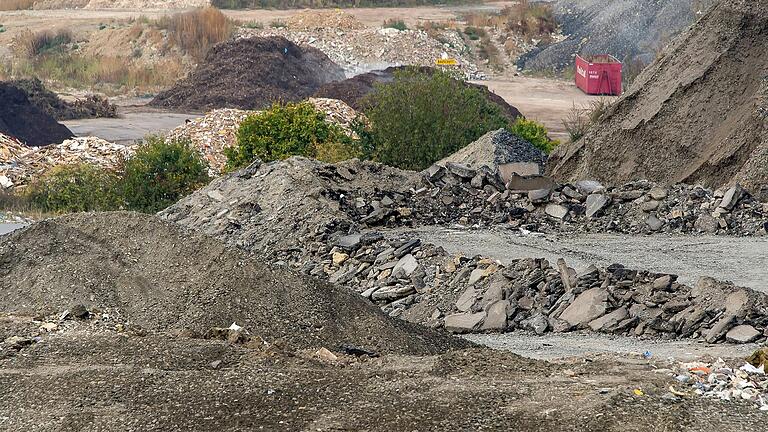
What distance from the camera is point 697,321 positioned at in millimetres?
15633

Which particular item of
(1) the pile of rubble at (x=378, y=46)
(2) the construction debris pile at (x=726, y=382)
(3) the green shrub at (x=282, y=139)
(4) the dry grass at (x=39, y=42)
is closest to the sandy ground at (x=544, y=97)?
(1) the pile of rubble at (x=378, y=46)

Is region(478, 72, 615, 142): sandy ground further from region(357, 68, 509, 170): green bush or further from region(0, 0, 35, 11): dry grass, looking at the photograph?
region(0, 0, 35, 11): dry grass

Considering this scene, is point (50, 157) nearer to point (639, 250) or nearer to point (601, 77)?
point (601, 77)

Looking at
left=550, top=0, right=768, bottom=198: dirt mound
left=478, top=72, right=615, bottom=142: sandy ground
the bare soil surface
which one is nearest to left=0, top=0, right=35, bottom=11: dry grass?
left=478, top=72, right=615, bottom=142: sandy ground

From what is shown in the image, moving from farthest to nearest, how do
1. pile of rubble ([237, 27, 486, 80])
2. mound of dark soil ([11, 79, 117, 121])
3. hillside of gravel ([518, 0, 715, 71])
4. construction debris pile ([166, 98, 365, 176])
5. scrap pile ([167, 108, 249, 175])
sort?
pile of rubble ([237, 27, 486, 80])
hillside of gravel ([518, 0, 715, 71])
mound of dark soil ([11, 79, 117, 121])
construction debris pile ([166, 98, 365, 176])
scrap pile ([167, 108, 249, 175])

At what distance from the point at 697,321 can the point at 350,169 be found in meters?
11.0

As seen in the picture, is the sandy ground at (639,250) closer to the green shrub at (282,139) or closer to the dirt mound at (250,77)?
the green shrub at (282,139)

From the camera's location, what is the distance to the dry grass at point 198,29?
218 feet

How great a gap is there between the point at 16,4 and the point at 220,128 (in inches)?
1938

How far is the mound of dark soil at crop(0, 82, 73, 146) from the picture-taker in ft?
150

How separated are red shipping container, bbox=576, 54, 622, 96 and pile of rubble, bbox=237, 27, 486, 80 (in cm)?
848

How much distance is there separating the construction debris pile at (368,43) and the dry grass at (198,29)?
4.36 feet

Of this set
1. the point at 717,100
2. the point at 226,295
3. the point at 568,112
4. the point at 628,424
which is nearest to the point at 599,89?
the point at 568,112

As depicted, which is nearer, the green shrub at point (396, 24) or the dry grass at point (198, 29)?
the dry grass at point (198, 29)
